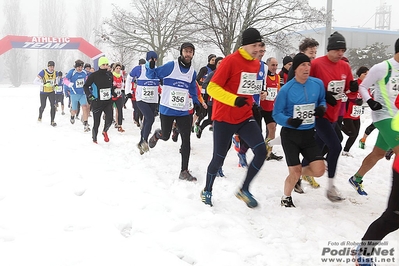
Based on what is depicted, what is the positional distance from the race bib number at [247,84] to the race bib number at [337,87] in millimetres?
1005

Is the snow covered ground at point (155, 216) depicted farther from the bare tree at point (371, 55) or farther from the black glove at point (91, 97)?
the bare tree at point (371, 55)

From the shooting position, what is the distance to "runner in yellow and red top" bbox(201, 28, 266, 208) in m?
3.83

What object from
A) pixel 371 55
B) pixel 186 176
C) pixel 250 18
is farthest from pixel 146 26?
pixel 186 176

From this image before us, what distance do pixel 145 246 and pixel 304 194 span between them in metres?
2.58

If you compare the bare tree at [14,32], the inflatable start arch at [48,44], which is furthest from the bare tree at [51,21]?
the inflatable start arch at [48,44]

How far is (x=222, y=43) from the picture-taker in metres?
12.0

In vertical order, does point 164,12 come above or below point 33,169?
above

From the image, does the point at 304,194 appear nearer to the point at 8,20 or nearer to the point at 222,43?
the point at 222,43

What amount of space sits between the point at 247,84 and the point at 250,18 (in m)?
8.35

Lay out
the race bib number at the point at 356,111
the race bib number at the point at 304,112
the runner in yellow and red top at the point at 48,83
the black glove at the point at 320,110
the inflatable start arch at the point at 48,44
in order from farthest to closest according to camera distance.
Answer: the inflatable start arch at the point at 48,44 < the runner in yellow and red top at the point at 48,83 < the race bib number at the point at 356,111 < the race bib number at the point at 304,112 < the black glove at the point at 320,110

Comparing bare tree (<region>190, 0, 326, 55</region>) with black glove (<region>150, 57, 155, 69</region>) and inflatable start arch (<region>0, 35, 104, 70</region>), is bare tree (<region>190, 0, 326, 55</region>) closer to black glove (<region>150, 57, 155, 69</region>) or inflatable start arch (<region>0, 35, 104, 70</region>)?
black glove (<region>150, 57, 155, 69</region>)

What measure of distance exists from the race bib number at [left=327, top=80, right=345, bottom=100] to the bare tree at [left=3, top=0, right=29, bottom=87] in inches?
2347

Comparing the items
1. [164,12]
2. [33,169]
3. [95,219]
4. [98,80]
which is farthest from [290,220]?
[164,12]

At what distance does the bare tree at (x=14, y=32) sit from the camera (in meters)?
55.0
